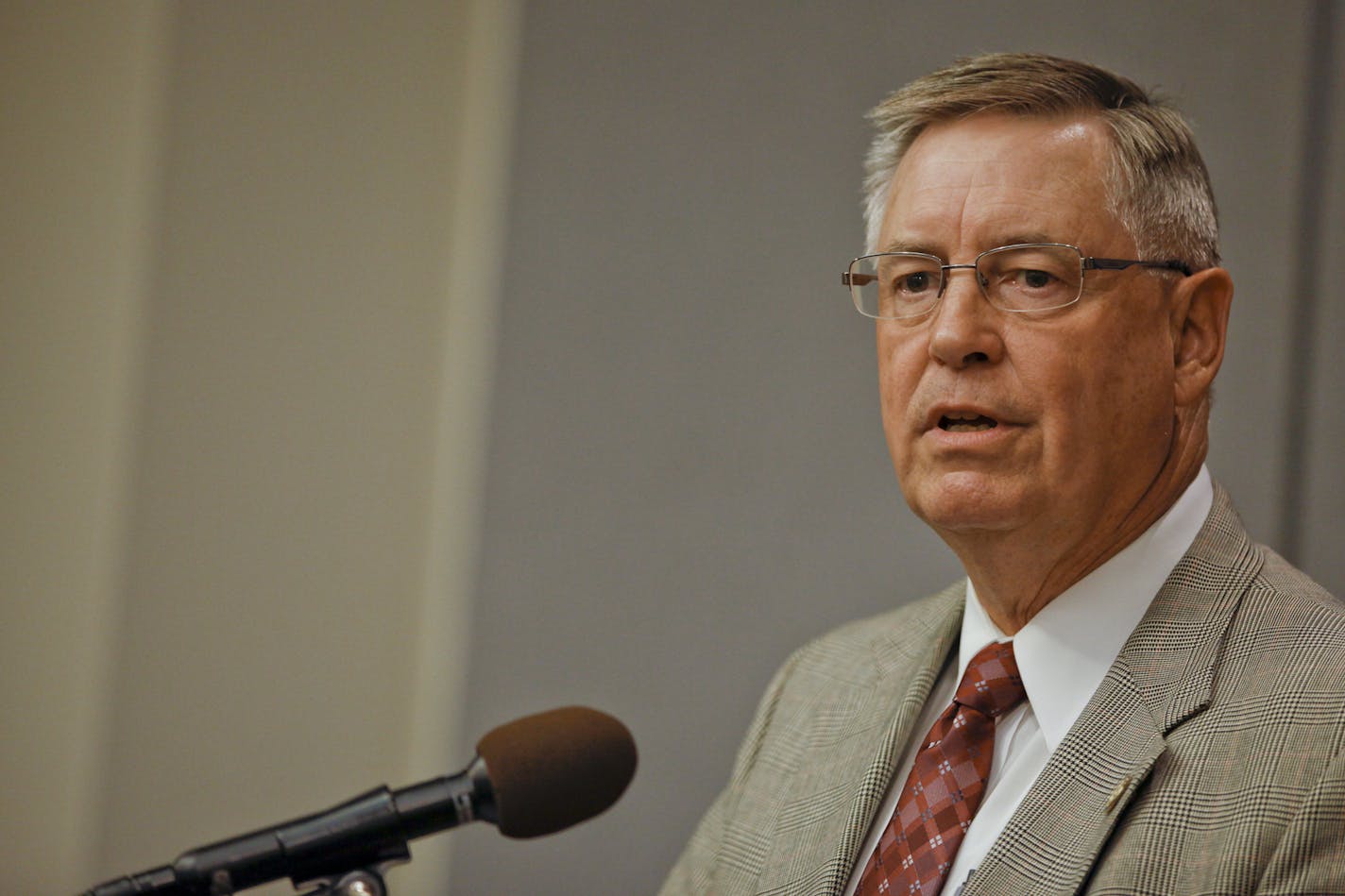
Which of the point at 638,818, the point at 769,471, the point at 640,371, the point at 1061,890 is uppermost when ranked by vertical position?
the point at 640,371

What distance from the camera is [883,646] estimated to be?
180 centimetres

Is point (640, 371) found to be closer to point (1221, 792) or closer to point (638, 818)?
point (638, 818)

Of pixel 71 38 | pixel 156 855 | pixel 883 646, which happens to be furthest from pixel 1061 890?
pixel 71 38

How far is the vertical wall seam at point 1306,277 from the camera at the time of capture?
6.16ft

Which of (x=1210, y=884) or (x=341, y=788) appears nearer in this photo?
(x=1210, y=884)

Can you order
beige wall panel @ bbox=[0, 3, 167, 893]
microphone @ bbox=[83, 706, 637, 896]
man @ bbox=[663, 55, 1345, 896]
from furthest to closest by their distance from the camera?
beige wall panel @ bbox=[0, 3, 167, 893] → man @ bbox=[663, 55, 1345, 896] → microphone @ bbox=[83, 706, 637, 896]

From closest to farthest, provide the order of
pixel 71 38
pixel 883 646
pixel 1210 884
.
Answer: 1. pixel 1210 884
2. pixel 883 646
3. pixel 71 38

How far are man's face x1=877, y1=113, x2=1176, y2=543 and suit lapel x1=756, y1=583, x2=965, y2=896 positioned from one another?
250 millimetres

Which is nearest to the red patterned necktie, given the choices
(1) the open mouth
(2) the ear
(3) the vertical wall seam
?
(1) the open mouth

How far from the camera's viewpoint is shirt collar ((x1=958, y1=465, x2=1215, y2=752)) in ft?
4.73

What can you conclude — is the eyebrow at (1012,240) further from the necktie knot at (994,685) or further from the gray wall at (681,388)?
the gray wall at (681,388)

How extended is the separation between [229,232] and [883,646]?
198cm

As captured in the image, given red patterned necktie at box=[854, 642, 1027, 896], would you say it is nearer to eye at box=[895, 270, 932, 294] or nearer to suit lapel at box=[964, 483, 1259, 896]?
suit lapel at box=[964, 483, 1259, 896]

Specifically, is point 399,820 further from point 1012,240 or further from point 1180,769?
point 1012,240
